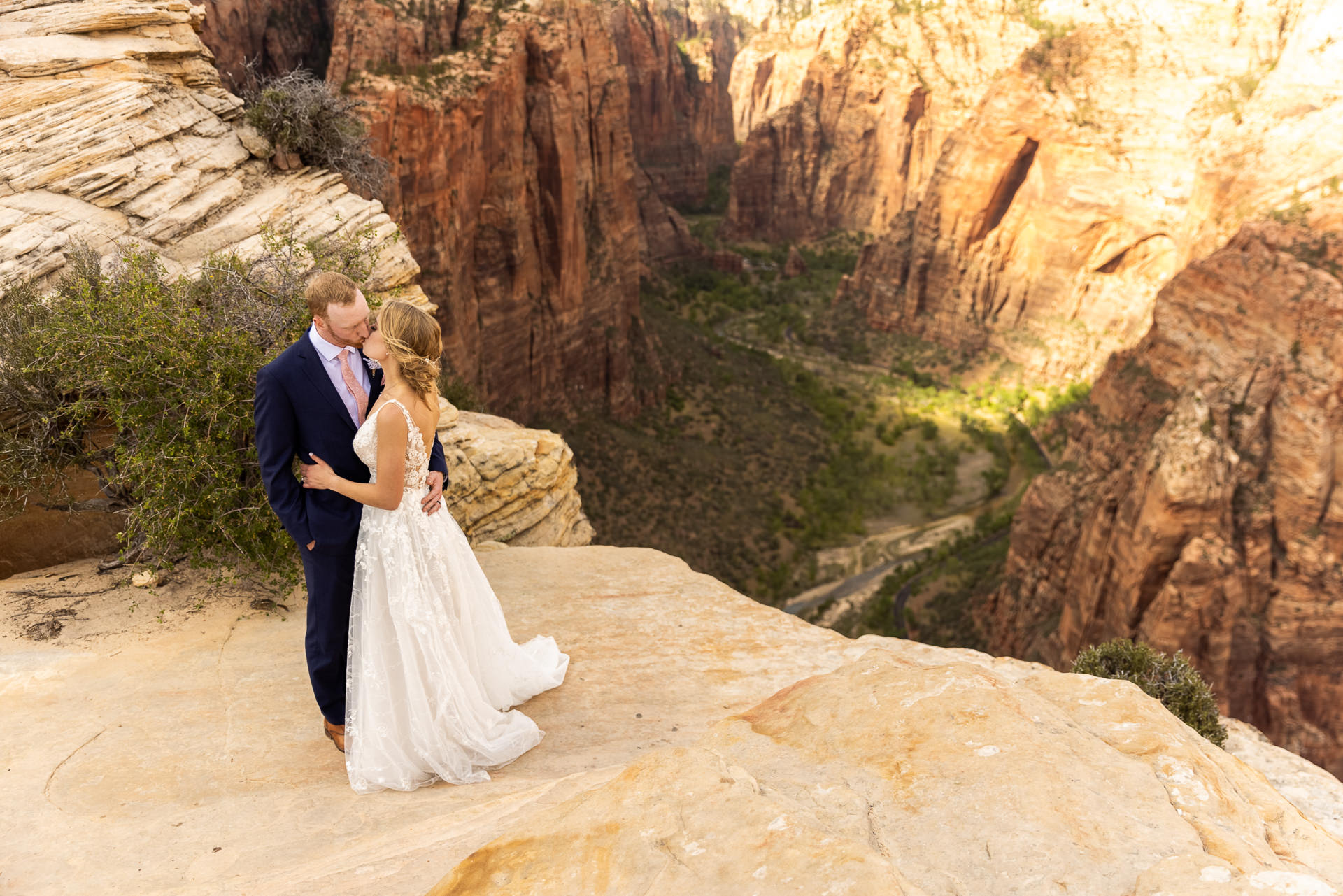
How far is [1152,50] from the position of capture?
1946 inches

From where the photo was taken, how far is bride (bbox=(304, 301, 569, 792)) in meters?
4.88

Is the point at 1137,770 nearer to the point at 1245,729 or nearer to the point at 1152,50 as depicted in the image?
the point at 1245,729

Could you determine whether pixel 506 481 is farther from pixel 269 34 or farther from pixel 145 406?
pixel 269 34

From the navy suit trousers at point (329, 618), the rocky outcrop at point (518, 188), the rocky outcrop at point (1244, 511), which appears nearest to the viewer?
the navy suit trousers at point (329, 618)

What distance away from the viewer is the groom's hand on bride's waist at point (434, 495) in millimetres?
5305

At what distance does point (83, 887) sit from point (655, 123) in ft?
288

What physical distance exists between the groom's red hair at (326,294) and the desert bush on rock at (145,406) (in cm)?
230

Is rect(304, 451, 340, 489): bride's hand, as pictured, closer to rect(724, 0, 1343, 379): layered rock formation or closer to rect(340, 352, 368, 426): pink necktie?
rect(340, 352, 368, 426): pink necktie

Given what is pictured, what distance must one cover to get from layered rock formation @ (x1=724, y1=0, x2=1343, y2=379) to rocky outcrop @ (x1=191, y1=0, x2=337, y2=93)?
3466 cm

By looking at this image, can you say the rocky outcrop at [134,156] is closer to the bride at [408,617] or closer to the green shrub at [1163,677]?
the bride at [408,617]

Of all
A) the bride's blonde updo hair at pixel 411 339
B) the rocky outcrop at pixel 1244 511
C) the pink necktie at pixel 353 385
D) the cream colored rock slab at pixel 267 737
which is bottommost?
the rocky outcrop at pixel 1244 511

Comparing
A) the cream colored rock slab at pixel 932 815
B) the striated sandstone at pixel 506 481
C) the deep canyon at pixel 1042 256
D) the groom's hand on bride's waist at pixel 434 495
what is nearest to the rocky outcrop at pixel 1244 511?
the deep canyon at pixel 1042 256

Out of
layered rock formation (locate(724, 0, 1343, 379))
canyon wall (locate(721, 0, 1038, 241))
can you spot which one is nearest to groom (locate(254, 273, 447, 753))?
layered rock formation (locate(724, 0, 1343, 379))

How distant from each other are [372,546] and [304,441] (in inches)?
30.5
